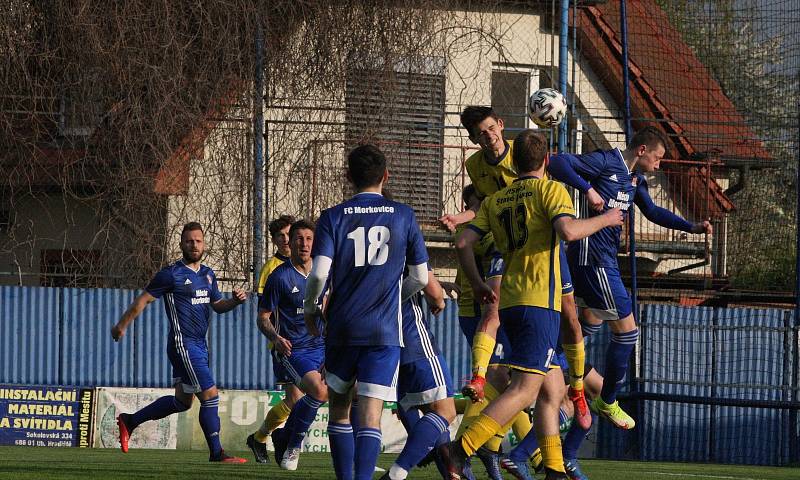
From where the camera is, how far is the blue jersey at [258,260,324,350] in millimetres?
11305

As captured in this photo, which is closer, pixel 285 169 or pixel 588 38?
pixel 285 169

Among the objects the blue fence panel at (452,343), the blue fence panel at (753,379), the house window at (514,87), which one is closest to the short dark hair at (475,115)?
the blue fence panel at (452,343)

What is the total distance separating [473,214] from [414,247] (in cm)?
203

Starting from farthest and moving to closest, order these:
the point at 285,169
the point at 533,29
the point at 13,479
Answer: the point at 533,29
the point at 285,169
the point at 13,479

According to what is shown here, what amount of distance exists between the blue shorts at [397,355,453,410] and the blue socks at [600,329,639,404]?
2.30m

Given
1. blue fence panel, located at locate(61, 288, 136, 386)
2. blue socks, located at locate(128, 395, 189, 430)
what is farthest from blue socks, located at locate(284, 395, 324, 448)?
blue fence panel, located at locate(61, 288, 136, 386)

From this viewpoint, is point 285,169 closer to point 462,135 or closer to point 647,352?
point 462,135

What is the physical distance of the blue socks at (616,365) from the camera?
9.88 m

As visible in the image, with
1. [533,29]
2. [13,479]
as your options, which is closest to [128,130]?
[533,29]

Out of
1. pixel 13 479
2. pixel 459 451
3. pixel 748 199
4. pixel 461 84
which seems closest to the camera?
pixel 459 451

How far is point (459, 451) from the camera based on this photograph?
7.47 m

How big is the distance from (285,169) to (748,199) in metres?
10.7

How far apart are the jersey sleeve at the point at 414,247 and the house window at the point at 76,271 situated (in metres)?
11.7

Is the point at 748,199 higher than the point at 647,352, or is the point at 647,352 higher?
the point at 748,199
